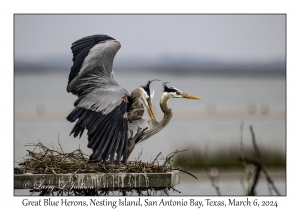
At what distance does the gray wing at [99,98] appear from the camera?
7.87m

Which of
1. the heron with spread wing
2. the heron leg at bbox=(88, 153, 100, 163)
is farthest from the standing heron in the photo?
the heron leg at bbox=(88, 153, 100, 163)

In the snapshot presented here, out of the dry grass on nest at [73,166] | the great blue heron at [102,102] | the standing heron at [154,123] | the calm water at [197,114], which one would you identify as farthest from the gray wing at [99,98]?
the calm water at [197,114]

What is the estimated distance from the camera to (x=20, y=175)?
6.79 m

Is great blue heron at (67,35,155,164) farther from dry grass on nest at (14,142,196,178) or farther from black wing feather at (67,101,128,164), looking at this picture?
dry grass on nest at (14,142,196,178)

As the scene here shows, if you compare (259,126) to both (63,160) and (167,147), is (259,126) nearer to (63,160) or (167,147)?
(167,147)

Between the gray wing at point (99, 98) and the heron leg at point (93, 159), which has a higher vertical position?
the gray wing at point (99, 98)

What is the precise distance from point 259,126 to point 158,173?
1695 cm

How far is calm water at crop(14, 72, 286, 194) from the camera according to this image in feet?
63.1

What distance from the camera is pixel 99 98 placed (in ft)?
27.4

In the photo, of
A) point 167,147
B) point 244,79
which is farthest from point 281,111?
point 244,79

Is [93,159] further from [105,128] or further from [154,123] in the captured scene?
[154,123]

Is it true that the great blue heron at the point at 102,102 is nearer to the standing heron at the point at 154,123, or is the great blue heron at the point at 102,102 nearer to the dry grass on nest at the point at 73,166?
the standing heron at the point at 154,123

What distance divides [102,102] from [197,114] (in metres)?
20.4

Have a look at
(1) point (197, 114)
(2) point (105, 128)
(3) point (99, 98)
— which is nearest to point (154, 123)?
(3) point (99, 98)
